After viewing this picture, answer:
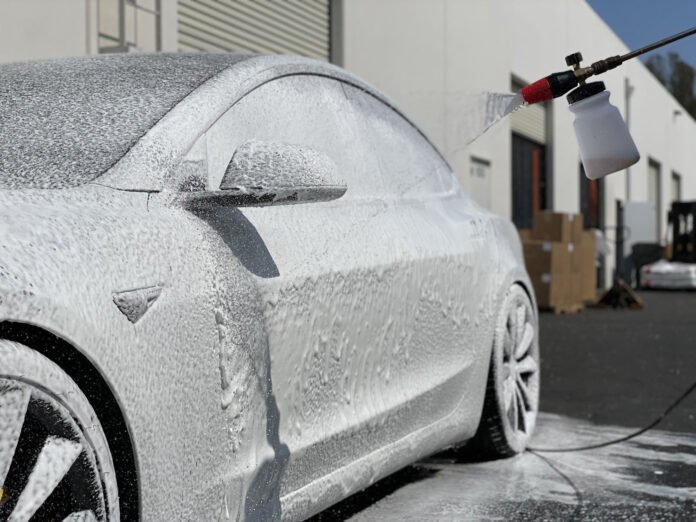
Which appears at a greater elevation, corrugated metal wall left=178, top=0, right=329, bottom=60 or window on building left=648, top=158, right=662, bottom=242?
corrugated metal wall left=178, top=0, right=329, bottom=60

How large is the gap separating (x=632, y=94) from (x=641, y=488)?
55.0ft

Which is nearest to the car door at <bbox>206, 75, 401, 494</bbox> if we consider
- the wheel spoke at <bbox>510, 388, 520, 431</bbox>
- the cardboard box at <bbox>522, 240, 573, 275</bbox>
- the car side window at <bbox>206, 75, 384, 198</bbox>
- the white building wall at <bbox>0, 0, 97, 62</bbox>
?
the car side window at <bbox>206, 75, 384, 198</bbox>

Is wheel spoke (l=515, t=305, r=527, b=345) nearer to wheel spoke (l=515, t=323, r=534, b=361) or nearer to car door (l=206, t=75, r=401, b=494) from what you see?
wheel spoke (l=515, t=323, r=534, b=361)

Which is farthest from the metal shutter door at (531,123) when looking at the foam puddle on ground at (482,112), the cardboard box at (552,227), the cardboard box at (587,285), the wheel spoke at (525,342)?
the foam puddle on ground at (482,112)

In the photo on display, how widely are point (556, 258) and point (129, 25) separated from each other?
7.51m

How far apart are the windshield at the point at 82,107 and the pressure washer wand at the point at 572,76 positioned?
2.51 ft

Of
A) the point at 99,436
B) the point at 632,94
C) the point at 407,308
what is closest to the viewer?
the point at 99,436

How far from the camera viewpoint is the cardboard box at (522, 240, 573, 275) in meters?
14.4

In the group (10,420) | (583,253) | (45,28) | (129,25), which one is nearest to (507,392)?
(10,420)

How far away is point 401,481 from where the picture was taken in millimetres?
3820

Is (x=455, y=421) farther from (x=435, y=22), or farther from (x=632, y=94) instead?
(x=632, y=94)

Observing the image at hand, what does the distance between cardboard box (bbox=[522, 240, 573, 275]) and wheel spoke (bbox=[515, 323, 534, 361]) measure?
33.2 feet

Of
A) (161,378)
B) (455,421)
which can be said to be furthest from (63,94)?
(455,421)

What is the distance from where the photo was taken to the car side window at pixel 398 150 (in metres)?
3.25
